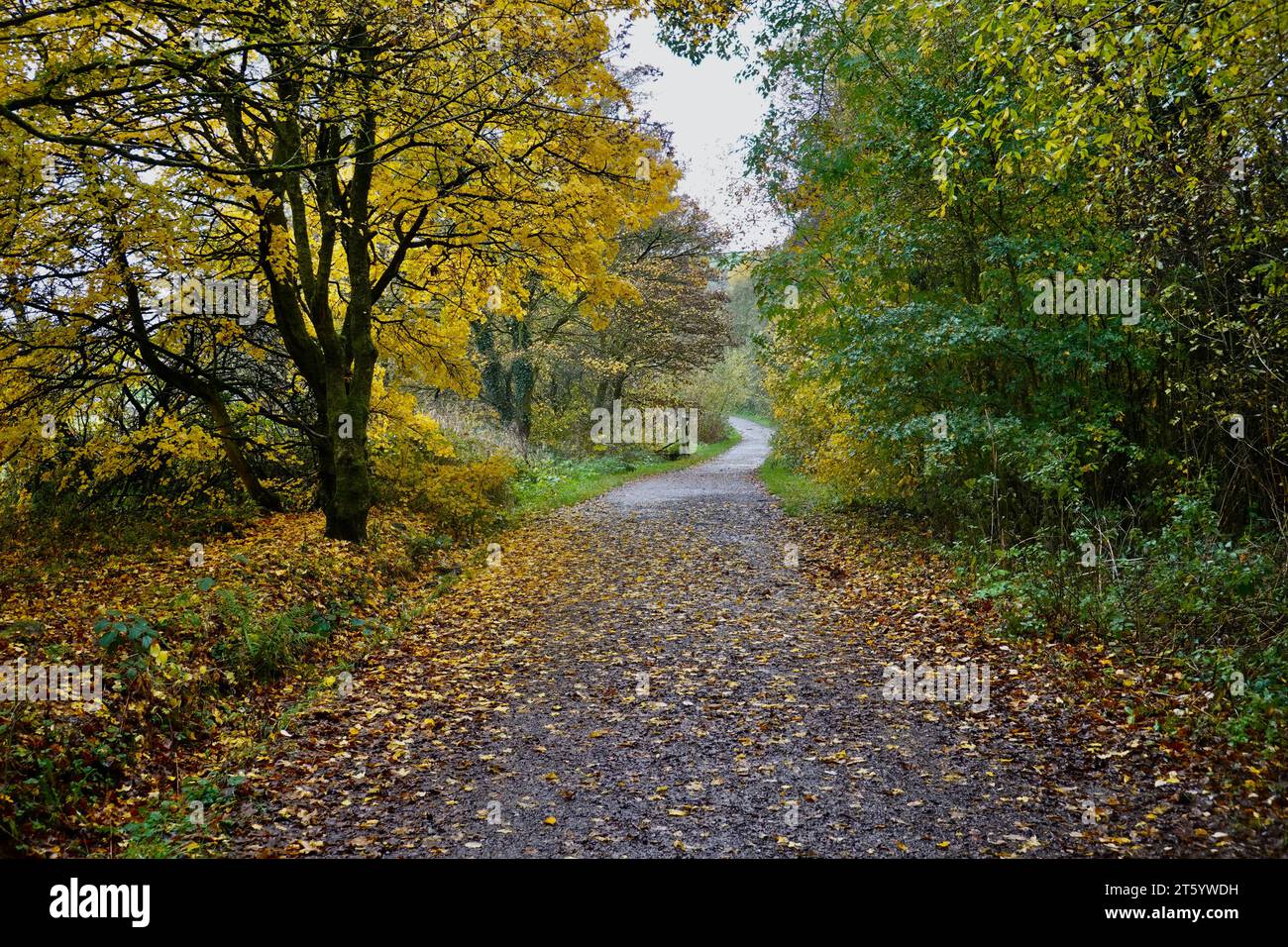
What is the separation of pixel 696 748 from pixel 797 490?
13.2 meters

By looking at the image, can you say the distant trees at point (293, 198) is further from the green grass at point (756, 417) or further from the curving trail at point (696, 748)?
the green grass at point (756, 417)

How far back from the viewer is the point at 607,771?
479cm

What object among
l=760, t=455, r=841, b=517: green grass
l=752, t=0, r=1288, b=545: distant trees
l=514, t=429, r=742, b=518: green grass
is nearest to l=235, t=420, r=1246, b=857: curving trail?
l=752, t=0, r=1288, b=545: distant trees

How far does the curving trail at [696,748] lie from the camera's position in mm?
3986

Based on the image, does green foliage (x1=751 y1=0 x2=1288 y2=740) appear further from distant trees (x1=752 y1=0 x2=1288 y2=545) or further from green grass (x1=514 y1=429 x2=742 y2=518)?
green grass (x1=514 y1=429 x2=742 y2=518)

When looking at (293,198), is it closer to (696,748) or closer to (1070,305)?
(696,748)

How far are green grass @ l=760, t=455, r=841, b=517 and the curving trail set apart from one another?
5.92m

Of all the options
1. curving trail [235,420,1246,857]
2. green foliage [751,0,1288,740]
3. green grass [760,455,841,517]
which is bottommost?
curving trail [235,420,1246,857]

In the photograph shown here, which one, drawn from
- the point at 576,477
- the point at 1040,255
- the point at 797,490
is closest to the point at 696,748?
the point at 1040,255

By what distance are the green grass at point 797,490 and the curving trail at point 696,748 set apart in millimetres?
5925

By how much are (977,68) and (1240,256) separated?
3.79m

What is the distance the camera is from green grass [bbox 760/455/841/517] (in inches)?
593
